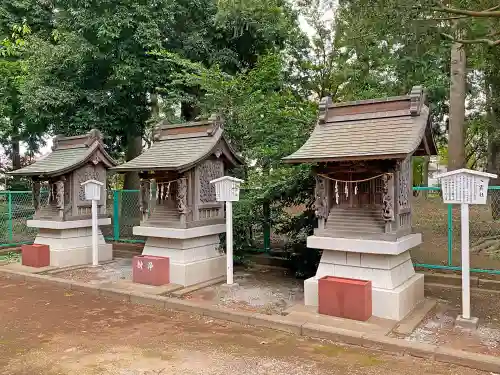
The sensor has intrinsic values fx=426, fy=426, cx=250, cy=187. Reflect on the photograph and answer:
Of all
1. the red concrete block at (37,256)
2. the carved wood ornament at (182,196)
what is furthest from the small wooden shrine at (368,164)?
the red concrete block at (37,256)

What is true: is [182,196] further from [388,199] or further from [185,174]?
[388,199]

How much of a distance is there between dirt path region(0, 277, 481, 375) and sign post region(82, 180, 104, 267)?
356cm

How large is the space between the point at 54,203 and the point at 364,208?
8582 mm

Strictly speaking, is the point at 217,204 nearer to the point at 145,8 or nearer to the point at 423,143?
the point at 423,143

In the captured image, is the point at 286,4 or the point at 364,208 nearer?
the point at 364,208

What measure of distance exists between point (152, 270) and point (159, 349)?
11.2 ft

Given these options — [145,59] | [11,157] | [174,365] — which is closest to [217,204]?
[174,365]

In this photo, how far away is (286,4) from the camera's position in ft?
55.8

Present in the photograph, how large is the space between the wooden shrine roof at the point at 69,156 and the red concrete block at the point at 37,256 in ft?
6.35

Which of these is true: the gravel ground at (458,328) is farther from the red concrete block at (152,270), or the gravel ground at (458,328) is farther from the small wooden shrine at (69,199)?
the small wooden shrine at (69,199)

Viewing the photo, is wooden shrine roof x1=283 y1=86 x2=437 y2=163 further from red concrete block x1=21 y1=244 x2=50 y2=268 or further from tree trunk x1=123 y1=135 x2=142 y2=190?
→ tree trunk x1=123 y1=135 x2=142 y2=190

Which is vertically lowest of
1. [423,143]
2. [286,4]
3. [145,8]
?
[423,143]

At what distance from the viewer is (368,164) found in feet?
23.2

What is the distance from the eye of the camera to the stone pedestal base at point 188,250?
9102mm
